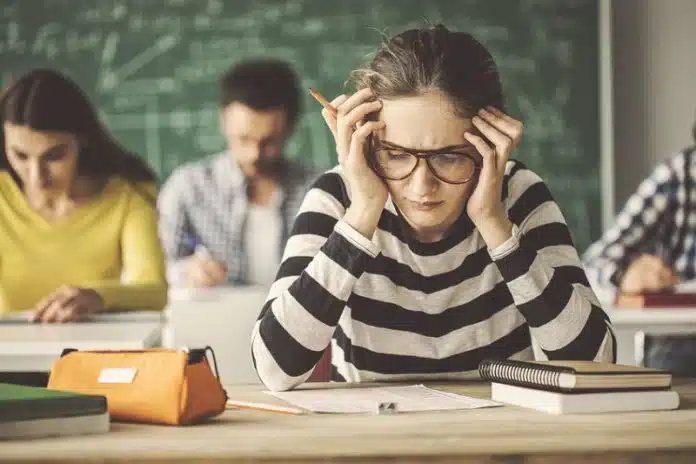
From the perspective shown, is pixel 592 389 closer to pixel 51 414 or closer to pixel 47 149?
pixel 51 414

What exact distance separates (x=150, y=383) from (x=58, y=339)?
1034 mm

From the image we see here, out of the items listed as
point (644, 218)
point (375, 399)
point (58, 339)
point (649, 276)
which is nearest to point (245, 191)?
point (644, 218)

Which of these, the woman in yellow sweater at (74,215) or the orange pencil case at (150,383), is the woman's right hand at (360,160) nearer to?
the orange pencil case at (150,383)

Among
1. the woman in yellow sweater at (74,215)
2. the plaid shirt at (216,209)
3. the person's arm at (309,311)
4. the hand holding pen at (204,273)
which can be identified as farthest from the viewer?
the plaid shirt at (216,209)

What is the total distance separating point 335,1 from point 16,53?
4.83ft

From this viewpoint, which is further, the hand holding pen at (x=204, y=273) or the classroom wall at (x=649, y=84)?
the classroom wall at (x=649, y=84)

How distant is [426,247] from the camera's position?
5.68 ft

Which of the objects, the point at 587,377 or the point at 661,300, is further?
the point at 661,300

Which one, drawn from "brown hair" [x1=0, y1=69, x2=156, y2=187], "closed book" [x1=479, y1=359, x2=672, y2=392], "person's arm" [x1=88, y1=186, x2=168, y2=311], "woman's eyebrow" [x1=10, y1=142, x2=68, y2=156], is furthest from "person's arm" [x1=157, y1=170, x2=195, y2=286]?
"closed book" [x1=479, y1=359, x2=672, y2=392]

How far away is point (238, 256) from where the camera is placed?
443 centimetres

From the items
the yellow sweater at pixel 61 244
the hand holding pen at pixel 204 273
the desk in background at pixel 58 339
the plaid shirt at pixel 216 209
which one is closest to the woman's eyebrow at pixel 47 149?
the yellow sweater at pixel 61 244

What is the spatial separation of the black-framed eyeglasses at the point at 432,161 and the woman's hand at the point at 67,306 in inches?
49.7

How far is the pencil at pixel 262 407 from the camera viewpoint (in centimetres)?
128

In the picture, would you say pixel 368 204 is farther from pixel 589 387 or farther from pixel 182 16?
pixel 182 16
